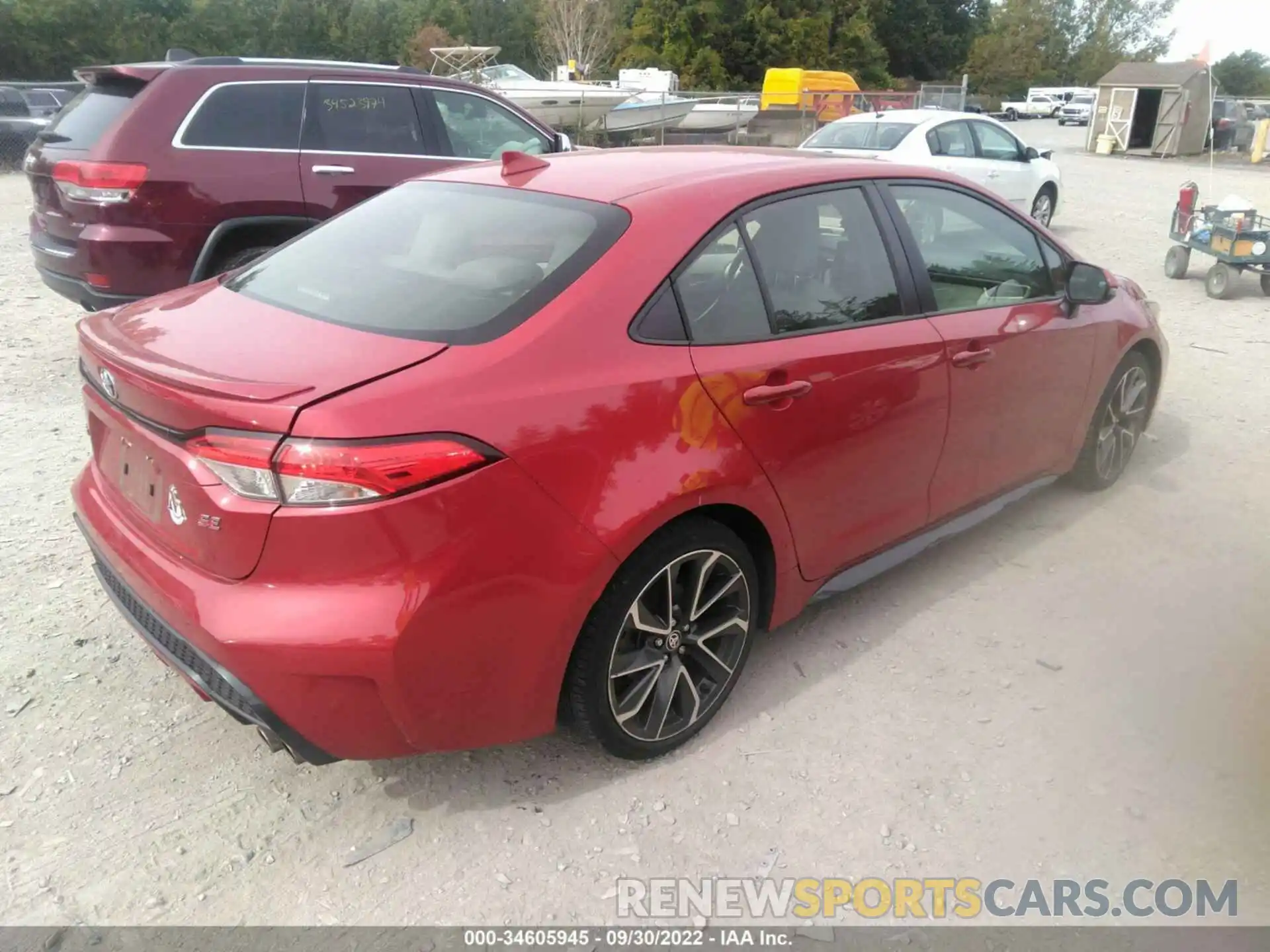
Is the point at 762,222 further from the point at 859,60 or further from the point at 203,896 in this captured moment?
the point at 859,60

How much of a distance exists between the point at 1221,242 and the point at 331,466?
10.2m

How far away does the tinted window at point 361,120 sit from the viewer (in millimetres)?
6418

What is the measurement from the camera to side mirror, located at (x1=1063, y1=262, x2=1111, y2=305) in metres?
4.03

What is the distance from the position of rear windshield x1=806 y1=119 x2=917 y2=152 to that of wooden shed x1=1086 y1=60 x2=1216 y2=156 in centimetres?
2183

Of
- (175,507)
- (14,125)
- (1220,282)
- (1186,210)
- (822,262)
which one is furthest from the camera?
(14,125)

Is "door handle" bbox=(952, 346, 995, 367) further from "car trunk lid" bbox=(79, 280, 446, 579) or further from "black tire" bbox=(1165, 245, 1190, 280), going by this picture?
"black tire" bbox=(1165, 245, 1190, 280)

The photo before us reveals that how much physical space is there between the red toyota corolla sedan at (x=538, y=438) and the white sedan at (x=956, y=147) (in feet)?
28.0

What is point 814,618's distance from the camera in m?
3.73

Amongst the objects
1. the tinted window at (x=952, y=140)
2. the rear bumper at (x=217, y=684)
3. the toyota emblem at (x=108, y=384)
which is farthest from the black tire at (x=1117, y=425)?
the tinted window at (x=952, y=140)

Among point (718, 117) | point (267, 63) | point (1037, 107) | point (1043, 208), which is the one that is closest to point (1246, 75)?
point (1037, 107)

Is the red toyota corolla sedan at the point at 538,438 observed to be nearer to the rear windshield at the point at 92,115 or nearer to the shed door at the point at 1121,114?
the rear windshield at the point at 92,115

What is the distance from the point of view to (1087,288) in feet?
13.3

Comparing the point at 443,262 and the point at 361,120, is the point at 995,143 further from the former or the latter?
the point at 443,262

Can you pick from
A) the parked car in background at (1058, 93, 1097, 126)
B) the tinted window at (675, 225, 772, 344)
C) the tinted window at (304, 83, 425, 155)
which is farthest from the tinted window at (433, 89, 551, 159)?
the parked car in background at (1058, 93, 1097, 126)
